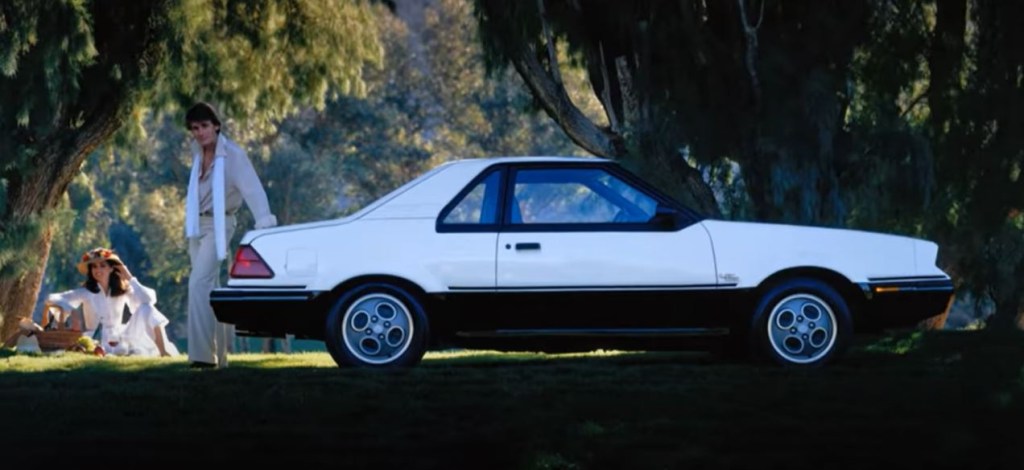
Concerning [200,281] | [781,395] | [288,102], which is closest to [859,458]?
[781,395]

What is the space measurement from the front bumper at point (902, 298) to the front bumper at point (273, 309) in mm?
3244

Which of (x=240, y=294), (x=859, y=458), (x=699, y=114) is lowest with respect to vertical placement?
(x=859, y=458)

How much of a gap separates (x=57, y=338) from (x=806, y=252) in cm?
903

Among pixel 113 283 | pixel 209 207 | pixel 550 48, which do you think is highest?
pixel 550 48

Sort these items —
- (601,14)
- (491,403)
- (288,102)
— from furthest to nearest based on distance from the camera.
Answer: (288,102), (601,14), (491,403)

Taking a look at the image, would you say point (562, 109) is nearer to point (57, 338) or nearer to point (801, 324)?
point (57, 338)

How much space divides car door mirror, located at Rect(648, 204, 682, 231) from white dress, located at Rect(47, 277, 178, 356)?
8.29m

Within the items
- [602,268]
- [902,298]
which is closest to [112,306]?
[602,268]

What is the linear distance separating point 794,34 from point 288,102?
8114mm

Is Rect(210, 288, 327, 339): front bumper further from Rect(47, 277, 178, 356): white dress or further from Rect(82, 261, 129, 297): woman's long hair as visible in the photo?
Rect(82, 261, 129, 297): woman's long hair

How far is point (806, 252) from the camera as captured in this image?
11656 millimetres

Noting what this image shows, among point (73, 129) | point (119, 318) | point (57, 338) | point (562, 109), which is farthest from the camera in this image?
point (73, 129)

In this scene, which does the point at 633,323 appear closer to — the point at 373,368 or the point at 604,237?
the point at 604,237

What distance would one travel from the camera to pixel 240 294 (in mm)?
11562
